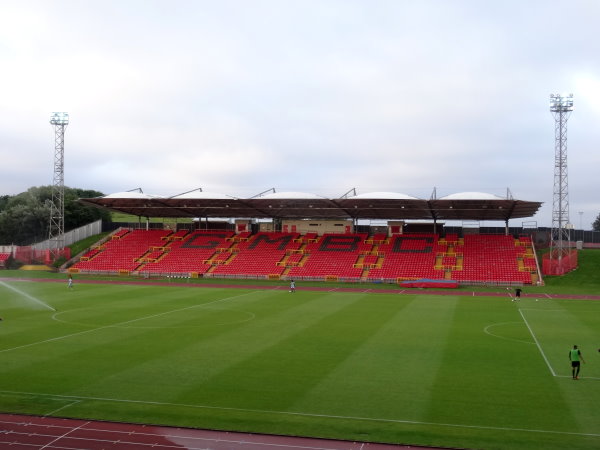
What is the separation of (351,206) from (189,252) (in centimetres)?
2175

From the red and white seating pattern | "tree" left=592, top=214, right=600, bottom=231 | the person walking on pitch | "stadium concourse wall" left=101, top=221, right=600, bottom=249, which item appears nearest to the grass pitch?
the person walking on pitch

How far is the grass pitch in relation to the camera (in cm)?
1392

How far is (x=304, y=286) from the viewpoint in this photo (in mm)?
53500

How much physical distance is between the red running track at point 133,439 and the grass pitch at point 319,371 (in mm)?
416

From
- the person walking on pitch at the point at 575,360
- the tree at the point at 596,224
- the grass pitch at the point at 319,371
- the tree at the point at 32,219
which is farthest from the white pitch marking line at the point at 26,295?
the tree at the point at 596,224

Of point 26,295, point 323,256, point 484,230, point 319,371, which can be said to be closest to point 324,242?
point 323,256

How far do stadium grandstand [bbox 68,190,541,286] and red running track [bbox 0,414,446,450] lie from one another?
42.0 m

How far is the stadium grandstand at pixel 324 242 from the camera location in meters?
57.2

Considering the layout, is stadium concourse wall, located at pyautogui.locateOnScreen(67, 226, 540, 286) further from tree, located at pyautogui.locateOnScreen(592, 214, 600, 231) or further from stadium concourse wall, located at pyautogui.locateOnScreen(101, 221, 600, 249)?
tree, located at pyautogui.locateOnScreen(592, 214, 600, 231)

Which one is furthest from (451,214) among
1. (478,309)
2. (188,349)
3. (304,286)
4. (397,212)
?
(188,349)

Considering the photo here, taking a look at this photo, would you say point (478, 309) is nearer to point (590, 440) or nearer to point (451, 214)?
point (590, 440)

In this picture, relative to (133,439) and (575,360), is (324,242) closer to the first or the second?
(575,360)

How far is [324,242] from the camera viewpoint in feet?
226

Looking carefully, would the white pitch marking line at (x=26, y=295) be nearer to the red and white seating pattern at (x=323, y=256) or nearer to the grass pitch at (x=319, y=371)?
the grass pitch at (x=319, y=371)
